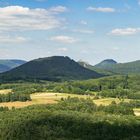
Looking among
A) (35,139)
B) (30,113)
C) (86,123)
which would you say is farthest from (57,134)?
(30,113)

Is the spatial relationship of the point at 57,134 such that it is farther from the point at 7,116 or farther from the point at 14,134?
the point at 7,116

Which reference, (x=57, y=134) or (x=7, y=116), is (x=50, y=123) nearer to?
(x=57, y=134)

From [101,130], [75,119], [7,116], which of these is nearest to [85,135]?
[101,130]

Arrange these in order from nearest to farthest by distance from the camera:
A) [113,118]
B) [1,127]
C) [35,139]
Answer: [35,139]
[1,127]
[113,118]

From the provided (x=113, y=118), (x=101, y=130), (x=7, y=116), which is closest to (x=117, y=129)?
(x=101, y=130)

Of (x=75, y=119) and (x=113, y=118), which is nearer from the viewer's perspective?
(x=75, y=119)

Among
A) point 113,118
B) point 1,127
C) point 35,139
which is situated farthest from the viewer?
point 113,118

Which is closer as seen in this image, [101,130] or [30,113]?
[101,130]

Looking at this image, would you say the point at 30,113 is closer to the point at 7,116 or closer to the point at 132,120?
the point at 7,116
